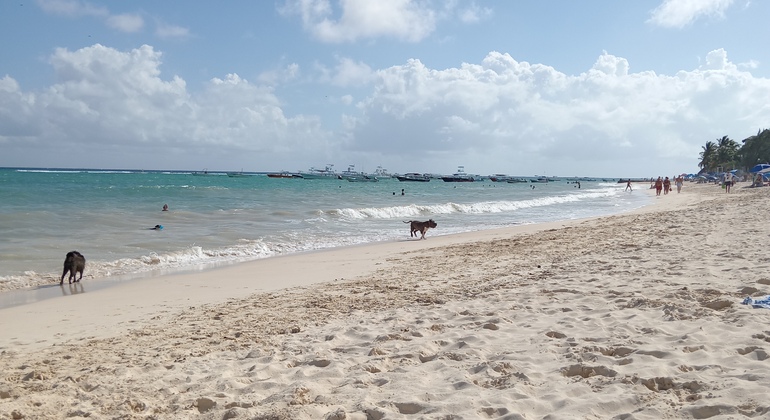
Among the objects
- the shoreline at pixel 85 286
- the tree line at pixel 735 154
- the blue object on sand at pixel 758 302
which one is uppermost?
the tree line at pixel 735 154

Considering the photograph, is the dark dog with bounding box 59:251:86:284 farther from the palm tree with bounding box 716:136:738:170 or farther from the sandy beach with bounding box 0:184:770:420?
the palm tree with bounding box 716:136:738:170

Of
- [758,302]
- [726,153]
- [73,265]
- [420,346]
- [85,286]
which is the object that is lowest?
[85,286]

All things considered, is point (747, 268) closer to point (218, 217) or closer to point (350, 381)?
point (350, 381)

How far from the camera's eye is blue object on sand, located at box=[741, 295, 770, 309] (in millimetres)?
5340

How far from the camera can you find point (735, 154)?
100375 mm

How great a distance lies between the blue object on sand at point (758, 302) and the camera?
17.5 ft

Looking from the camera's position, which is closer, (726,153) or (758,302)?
(758,302)

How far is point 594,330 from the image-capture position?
200 inches

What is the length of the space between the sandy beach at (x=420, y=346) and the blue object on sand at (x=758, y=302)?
11 cm

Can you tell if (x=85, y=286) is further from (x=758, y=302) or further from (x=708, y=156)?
(x=708, y=156)

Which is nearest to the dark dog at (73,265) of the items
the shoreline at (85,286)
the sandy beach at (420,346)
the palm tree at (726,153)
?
the shoreline at (85,286)

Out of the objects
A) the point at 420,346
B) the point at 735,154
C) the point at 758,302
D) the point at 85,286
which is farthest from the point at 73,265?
the point at 735,154

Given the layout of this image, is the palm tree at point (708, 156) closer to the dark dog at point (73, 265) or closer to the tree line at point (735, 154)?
the tree line at point (735, 154)

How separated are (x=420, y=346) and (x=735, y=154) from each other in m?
116
